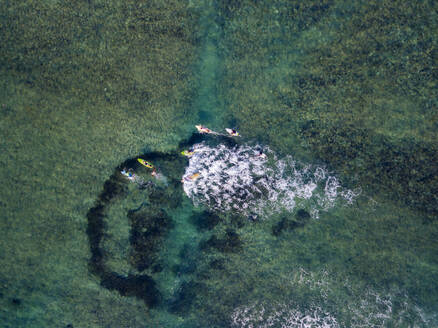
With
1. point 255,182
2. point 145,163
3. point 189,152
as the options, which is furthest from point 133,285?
point 255,182

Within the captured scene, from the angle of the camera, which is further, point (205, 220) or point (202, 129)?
point (205, 220)

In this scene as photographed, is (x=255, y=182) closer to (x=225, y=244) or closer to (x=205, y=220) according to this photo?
(x=205, y=220)

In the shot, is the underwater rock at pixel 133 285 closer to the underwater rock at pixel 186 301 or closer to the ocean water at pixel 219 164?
the ocean water at pixel 219 164

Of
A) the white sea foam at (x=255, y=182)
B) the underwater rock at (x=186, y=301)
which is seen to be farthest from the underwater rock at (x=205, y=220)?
the underwater rock at (x=186, y=301)

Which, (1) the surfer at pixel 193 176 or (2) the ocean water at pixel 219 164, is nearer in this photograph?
(2) the ocean water at pixel 219 164

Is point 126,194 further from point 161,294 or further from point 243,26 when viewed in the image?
point 243,26

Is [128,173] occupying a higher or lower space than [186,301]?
higher
